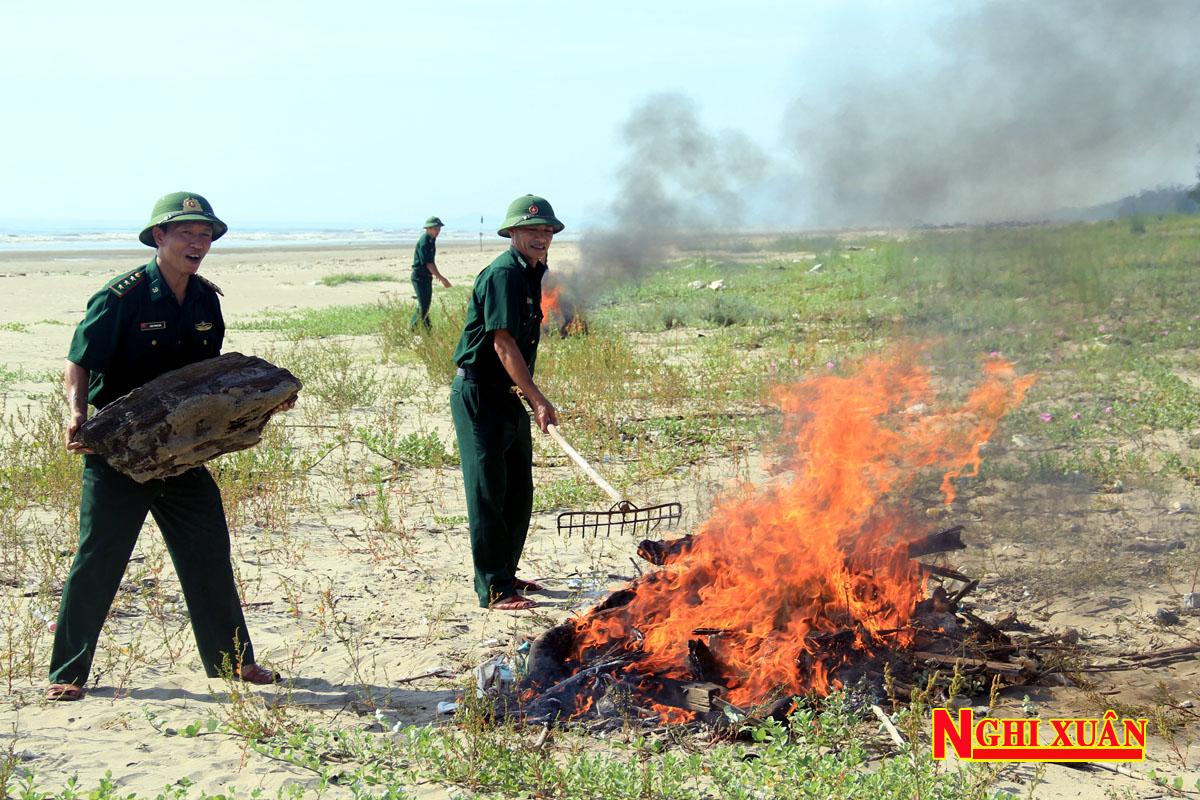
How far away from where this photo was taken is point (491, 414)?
17.3ft

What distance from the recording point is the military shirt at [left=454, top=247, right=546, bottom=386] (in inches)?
201

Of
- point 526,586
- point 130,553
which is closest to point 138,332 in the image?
point 130,553

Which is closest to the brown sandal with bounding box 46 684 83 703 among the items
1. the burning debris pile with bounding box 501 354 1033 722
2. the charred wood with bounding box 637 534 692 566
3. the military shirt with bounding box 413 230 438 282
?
the burning debris pile with bounding box 501 354 1033 722

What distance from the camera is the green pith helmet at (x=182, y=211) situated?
4.04m

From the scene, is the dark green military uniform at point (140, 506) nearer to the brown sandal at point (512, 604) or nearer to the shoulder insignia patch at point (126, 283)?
the shoulder insignia patch at point (126, 283)

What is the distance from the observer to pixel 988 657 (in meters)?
4.11

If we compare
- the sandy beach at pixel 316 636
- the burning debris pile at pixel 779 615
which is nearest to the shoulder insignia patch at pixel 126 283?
the sandy beach at pixel 316 636

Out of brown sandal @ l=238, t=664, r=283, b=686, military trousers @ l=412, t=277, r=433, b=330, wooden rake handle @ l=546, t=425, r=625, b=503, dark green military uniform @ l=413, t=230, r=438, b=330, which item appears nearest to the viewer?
brown sandal @ l=238, t=664, r=283, b=686

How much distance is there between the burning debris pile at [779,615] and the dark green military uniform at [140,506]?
1.40 m

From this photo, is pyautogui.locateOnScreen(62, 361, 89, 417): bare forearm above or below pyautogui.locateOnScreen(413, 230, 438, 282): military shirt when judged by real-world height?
below

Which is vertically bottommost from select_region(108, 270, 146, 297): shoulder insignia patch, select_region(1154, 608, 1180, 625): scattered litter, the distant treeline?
select_region(1154, 608, 1180, 625): scattered litter

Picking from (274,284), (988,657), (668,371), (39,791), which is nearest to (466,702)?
(39,791)

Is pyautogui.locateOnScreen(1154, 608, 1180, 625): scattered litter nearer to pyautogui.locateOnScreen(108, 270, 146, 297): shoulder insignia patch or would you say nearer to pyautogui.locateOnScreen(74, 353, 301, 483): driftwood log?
pyautogui.locateOnScreen(74, 353, 301, 483): driftwood log

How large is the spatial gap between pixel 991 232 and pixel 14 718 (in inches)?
240
